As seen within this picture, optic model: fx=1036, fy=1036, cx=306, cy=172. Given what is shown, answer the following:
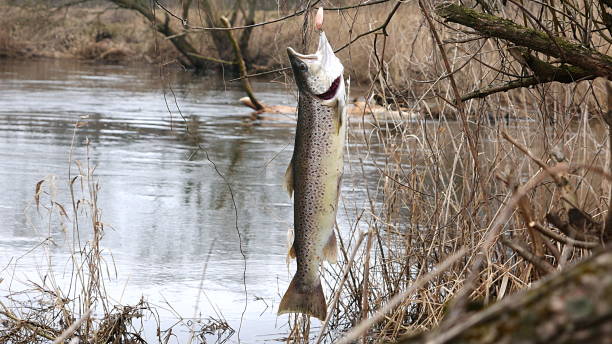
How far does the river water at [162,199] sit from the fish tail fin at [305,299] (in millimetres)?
451

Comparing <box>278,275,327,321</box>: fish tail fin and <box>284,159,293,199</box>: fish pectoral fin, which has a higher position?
<box>284,159,293,199</box>: fish pectoral fin

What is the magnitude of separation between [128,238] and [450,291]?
13.8ft

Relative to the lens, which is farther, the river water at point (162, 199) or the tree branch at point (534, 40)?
the river water at point (162, 199)

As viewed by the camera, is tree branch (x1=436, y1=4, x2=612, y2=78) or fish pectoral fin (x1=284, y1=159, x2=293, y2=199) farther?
tree branch (x1=436, y1=4, x2=612, y2=78)

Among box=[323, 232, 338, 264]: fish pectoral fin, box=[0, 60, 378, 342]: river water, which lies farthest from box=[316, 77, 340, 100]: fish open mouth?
box=[0, 60, 378, 342]: river water

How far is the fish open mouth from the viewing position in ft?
11.8

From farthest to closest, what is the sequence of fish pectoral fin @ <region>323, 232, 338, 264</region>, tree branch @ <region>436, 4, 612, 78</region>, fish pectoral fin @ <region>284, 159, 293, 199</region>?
tree branch @ <region>436, 4, 612, 78</region>, fish pectoral fin @ <region>323, 232, 338, 264</region>, fish pectoral fin @ <region>284, 159, 293, 199</region>

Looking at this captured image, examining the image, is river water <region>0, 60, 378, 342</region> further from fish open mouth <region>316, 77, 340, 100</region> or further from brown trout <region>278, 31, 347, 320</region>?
fish open mouth <region>316, 77, 340, 100</region>

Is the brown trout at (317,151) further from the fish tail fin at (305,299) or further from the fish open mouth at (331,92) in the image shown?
the fish tail fin at (305,299)

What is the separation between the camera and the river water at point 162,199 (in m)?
7.31

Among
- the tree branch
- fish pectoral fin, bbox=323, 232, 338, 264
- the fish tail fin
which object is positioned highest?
the tree branch

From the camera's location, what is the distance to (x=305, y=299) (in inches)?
173

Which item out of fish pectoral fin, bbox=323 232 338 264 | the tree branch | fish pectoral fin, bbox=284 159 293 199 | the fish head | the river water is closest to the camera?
the fish head

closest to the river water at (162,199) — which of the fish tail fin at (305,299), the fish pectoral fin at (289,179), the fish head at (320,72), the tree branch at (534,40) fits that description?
the fish tail fin at (305,299)
